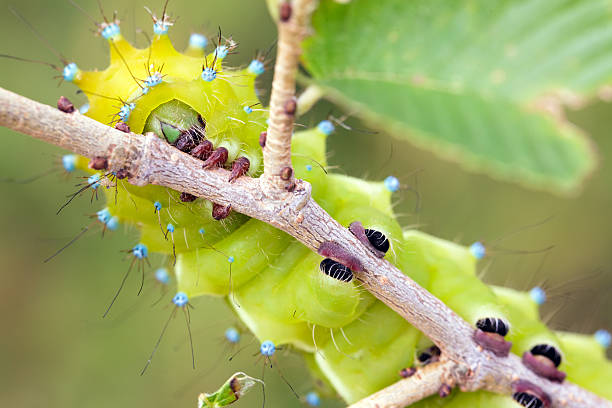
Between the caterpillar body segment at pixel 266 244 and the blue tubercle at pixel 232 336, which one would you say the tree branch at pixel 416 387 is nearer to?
the caterpillar body segment at pixel 266 244

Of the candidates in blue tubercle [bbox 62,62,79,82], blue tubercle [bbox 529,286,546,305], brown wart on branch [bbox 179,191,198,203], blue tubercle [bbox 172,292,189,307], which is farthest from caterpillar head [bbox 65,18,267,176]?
blue tubercle [bbox 529,286,546,305]

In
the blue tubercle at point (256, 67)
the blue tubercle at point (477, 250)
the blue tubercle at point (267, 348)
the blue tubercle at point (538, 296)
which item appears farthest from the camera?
the blue tubercle at point (538, 296)

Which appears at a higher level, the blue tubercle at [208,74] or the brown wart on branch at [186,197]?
the blue tubercle at [208,74]

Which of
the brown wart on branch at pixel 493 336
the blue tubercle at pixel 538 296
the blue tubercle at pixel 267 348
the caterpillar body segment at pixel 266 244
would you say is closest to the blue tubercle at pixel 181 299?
the caterpillar body segment at pixel 266 244

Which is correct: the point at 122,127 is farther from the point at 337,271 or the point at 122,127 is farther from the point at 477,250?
the point at 477,250

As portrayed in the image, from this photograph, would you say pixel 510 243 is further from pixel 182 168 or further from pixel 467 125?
pixel 467 125

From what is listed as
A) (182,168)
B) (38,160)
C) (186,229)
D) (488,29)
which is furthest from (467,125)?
(38,160)
